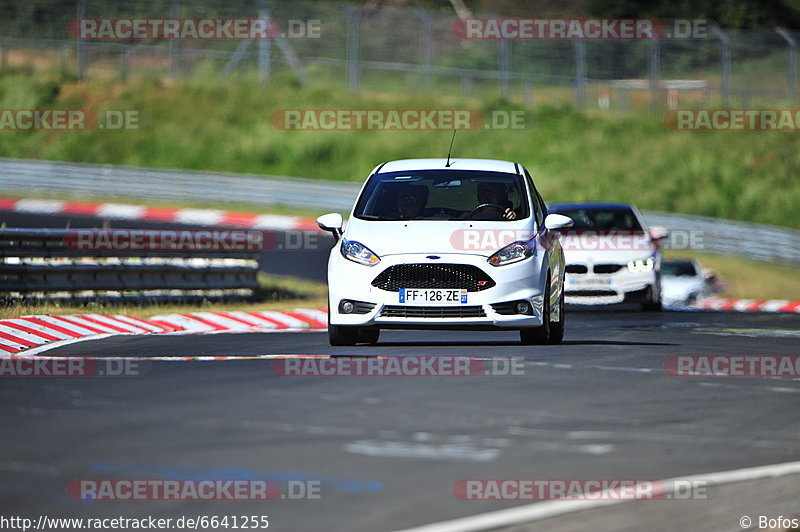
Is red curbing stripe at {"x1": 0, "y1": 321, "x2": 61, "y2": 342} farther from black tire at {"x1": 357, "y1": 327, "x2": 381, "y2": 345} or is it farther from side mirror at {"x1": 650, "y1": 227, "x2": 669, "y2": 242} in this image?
side mirror at {"x1": 650, "y1": 227, "x2": 669, "y2": 242}

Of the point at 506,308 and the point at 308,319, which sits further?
the point at 308,319

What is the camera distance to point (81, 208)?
39.7 meters

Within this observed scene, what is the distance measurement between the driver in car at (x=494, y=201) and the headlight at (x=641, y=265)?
694 centimetres

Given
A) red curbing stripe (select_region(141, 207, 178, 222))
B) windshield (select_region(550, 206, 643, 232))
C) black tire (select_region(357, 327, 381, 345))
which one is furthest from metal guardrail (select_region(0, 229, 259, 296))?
red curbing stripe (select_region(141, 207, 178, 222))

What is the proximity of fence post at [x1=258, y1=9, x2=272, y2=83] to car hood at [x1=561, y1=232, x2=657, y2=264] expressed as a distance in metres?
26.3

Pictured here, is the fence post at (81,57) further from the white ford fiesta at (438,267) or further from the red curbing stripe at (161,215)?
the white ford fiesta at (438,267)

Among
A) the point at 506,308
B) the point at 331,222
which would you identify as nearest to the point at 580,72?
the point at 331,222

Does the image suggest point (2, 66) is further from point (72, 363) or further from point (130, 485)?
point (130, 485)

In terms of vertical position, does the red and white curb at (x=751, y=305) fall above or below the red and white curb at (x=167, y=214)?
below

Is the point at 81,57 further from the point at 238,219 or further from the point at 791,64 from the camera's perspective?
the point at 791,64

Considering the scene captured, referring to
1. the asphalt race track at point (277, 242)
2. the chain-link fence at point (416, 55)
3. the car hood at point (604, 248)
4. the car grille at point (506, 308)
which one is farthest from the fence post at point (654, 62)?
the car grille at point (506, 308)

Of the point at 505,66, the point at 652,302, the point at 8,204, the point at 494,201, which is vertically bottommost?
the point at 652,302

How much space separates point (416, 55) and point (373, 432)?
1582 inches

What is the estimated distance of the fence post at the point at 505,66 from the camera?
46375 millimetres
